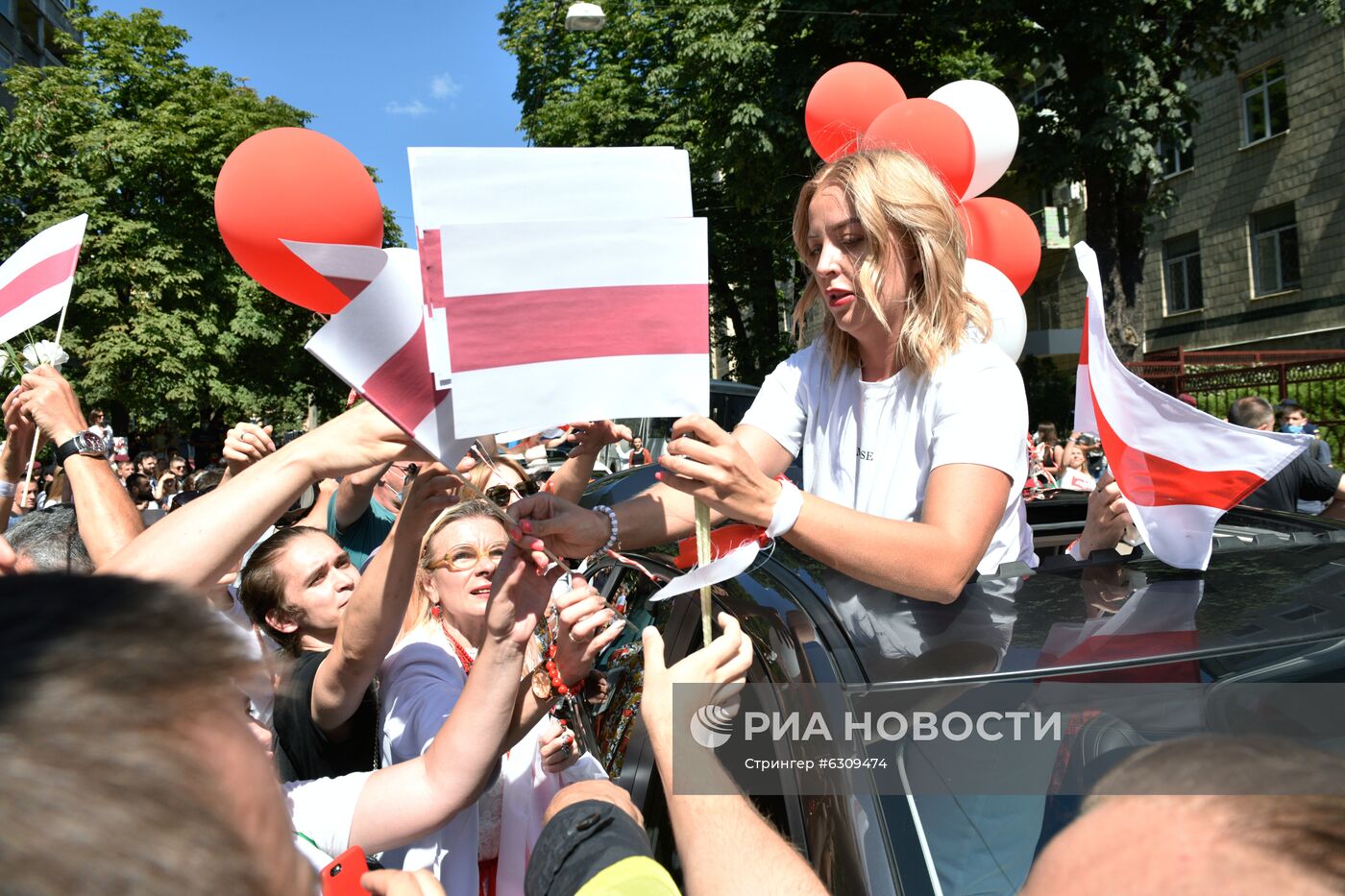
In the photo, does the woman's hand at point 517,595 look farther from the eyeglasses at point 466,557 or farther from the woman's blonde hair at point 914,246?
the woman's blonde hair at point 914,246

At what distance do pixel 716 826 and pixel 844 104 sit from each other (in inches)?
117

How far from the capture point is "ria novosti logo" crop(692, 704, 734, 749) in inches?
52.6

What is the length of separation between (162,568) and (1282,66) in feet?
73.5

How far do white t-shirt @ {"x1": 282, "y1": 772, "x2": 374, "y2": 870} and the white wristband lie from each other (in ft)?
3.18

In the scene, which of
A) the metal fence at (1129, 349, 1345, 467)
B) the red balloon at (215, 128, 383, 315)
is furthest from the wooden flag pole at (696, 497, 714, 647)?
the metal fence at (1129, 349, 1345, 467)

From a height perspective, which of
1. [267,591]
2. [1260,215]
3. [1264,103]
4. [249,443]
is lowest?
[267,591]

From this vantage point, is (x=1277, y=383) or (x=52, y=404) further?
(x=1277, y=383)

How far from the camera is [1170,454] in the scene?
2.24 meters

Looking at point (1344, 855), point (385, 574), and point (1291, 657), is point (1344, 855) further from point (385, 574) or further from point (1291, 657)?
point (385, 574)

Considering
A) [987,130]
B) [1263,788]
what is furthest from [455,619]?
[987,130]

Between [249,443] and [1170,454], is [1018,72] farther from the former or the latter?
[249,443]

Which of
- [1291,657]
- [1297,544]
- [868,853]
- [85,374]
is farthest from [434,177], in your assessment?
[85,374]

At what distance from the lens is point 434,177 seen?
4.57 ft

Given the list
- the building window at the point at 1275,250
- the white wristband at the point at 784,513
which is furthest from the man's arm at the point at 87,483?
the building window at the point at 1275,250
